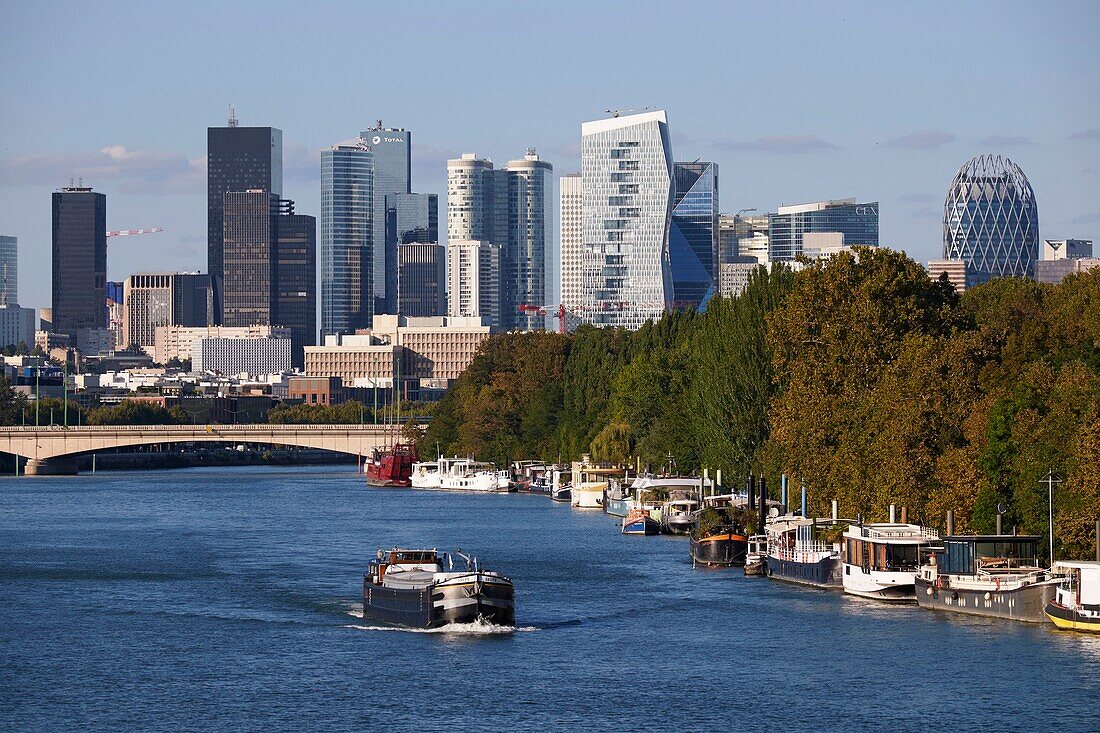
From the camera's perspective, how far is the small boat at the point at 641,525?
124375 mm

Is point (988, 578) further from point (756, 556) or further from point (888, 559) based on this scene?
point (756, 556)

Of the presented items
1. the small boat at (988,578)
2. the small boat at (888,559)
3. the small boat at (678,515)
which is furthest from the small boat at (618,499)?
the small boat at (988,578)

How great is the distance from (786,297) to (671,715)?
56.5 m

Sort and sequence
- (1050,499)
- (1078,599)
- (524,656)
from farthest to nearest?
(1050,499) < (1078,599) < (524,656)

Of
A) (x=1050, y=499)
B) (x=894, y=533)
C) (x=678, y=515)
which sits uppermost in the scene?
(x=1050, y=499)

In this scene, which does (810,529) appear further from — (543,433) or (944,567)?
(543,433)

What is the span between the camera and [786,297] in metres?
114

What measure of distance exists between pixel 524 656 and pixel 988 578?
1832cm

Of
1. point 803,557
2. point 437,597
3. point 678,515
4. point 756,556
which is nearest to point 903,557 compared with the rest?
point 803,557

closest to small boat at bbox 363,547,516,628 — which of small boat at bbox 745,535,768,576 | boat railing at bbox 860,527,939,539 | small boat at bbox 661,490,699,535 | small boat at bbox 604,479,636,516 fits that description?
boat railing at bbox 860,527,939,539

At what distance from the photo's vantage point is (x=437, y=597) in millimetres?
73625

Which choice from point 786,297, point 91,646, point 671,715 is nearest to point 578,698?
point 671,715

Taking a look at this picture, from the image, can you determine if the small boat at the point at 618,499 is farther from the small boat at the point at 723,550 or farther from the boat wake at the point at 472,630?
the boat wake at the point at 472,630

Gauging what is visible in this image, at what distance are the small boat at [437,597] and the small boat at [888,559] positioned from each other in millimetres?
15522
